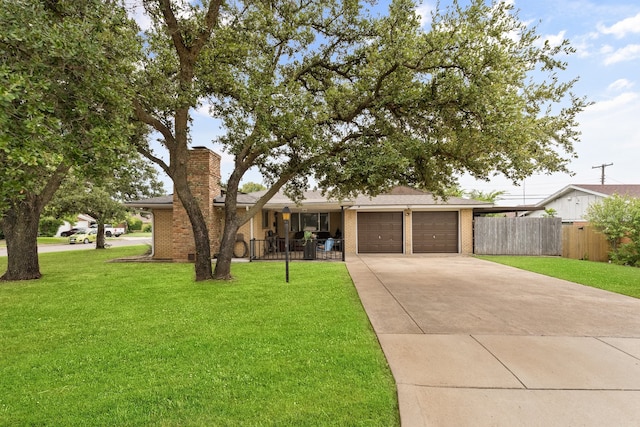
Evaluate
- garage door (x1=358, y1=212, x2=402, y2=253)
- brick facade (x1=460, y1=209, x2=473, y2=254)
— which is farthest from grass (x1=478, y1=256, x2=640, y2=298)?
garage door (x1=358, y1=212, x2=402, y2=253)

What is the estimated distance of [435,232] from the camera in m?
15.5

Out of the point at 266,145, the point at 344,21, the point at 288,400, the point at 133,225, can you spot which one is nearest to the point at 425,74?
the point at 344,21

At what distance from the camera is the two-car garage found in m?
15.4

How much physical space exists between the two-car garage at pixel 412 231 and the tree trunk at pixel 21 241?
12479mm

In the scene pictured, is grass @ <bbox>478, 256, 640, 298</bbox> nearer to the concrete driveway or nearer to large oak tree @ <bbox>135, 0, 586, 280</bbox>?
the concrete driveway

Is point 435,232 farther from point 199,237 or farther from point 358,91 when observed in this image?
point 199,237

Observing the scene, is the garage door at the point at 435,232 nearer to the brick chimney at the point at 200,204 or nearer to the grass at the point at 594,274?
the grass at the point at 594,274

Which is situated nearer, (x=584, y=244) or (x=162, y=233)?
(x=584, y=244)

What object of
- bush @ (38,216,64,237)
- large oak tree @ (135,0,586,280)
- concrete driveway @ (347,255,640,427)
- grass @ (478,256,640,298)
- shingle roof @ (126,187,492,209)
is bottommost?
concrete driveway @ (347,255,640,427)

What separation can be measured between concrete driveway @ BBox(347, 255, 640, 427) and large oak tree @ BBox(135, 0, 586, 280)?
2.91 meters

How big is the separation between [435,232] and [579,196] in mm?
13883

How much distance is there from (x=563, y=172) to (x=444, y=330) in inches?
247

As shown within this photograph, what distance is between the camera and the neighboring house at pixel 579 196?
20.4m

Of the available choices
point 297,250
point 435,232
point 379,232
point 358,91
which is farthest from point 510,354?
point 297,250
